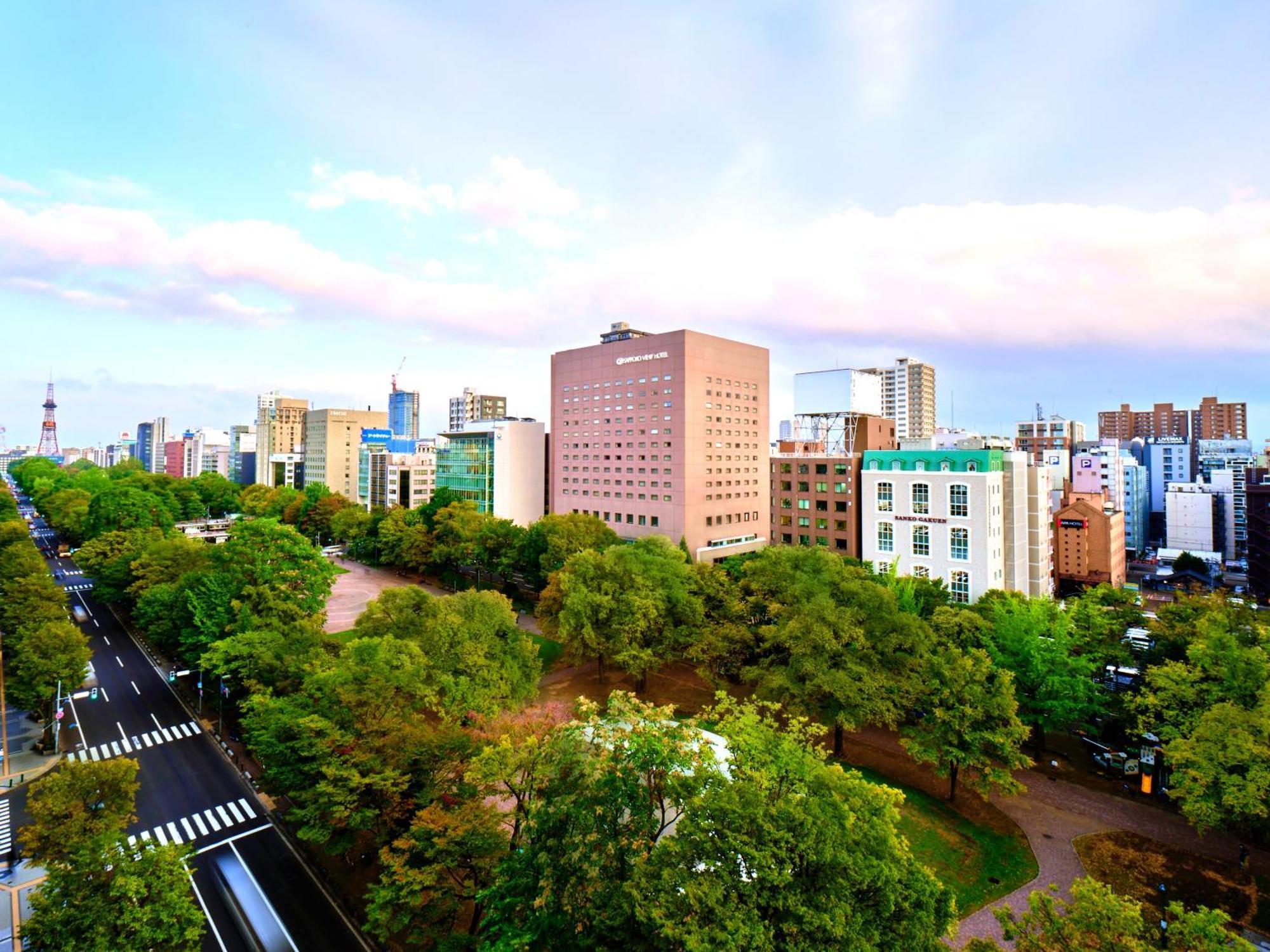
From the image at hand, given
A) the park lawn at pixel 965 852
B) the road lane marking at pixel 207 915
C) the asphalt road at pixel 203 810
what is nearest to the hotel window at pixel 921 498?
the park lawn at pixel 965 852

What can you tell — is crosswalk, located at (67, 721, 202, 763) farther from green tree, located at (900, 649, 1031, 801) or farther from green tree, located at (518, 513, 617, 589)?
green tree, located at (900, 649, 1031, 801)

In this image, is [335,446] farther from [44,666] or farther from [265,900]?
[265,900]

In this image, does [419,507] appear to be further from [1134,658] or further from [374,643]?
[1134,658]

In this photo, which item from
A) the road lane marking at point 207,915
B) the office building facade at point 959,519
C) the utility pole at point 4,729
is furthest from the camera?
the office building facade at point 959,519

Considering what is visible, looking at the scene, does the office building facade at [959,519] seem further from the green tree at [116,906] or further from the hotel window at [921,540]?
the green tree at [116,906]

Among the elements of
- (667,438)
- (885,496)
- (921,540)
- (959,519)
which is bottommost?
(921,540)

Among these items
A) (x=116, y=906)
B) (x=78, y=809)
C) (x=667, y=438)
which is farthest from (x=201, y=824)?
(x=667, y=438)

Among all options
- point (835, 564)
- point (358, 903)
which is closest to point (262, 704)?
point (358, 903)
